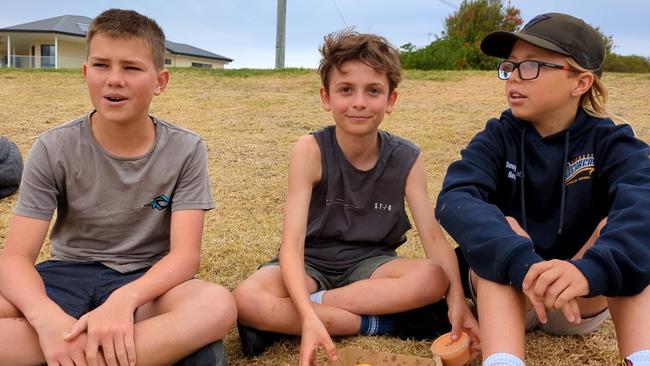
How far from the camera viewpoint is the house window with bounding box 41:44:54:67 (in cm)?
3078

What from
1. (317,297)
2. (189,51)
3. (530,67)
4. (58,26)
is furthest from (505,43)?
(189,51)

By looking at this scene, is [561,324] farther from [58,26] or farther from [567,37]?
[58,26]

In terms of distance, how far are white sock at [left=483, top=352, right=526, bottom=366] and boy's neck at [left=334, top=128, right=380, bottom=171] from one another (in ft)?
3.60

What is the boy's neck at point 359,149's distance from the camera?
278 cm

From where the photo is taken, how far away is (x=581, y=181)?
7.84 ft

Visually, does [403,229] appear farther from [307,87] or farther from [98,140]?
[307,87]

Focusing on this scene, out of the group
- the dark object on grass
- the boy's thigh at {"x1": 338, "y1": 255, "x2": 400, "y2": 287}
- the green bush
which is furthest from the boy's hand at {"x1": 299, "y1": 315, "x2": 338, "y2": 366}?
the green bush

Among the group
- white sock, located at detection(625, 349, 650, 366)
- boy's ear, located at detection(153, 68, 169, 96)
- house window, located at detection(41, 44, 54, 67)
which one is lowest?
white sock, located at detection(625, 349, 650, 366)

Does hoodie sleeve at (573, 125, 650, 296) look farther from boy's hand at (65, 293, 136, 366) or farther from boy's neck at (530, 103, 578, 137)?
boy's hand at (65, 293, 136, 366)

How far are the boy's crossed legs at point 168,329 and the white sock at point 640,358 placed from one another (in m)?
1.24

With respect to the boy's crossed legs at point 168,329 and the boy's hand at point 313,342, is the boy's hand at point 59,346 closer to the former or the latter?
the boy's crossed legs at point 168,329

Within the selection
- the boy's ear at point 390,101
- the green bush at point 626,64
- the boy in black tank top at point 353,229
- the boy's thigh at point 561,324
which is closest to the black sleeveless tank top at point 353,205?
the boy in black tank top at point 353,229

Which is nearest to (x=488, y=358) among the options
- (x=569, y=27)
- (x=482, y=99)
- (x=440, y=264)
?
(x=440, y=264)

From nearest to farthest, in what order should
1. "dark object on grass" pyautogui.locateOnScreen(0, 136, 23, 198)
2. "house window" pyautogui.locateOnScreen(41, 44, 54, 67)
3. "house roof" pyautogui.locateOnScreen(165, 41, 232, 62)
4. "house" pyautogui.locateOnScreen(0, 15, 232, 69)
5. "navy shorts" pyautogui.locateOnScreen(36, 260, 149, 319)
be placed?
1. "navy shorts" pyautogui.locateOnScreen(36, 260, 149, 319)
2. "dark object on grass" pyautogui.locateOnScreen(0, 136, 23, 198)
3. "house" pyautogui.locateOnScreen(0, 15, 232, 69)
4. "house window" pyautogui.locateOnScreen(41, 44, 54, 67)
5. "house roof" pyautogui.locateOnScreen(165, 41, 232, 62)
